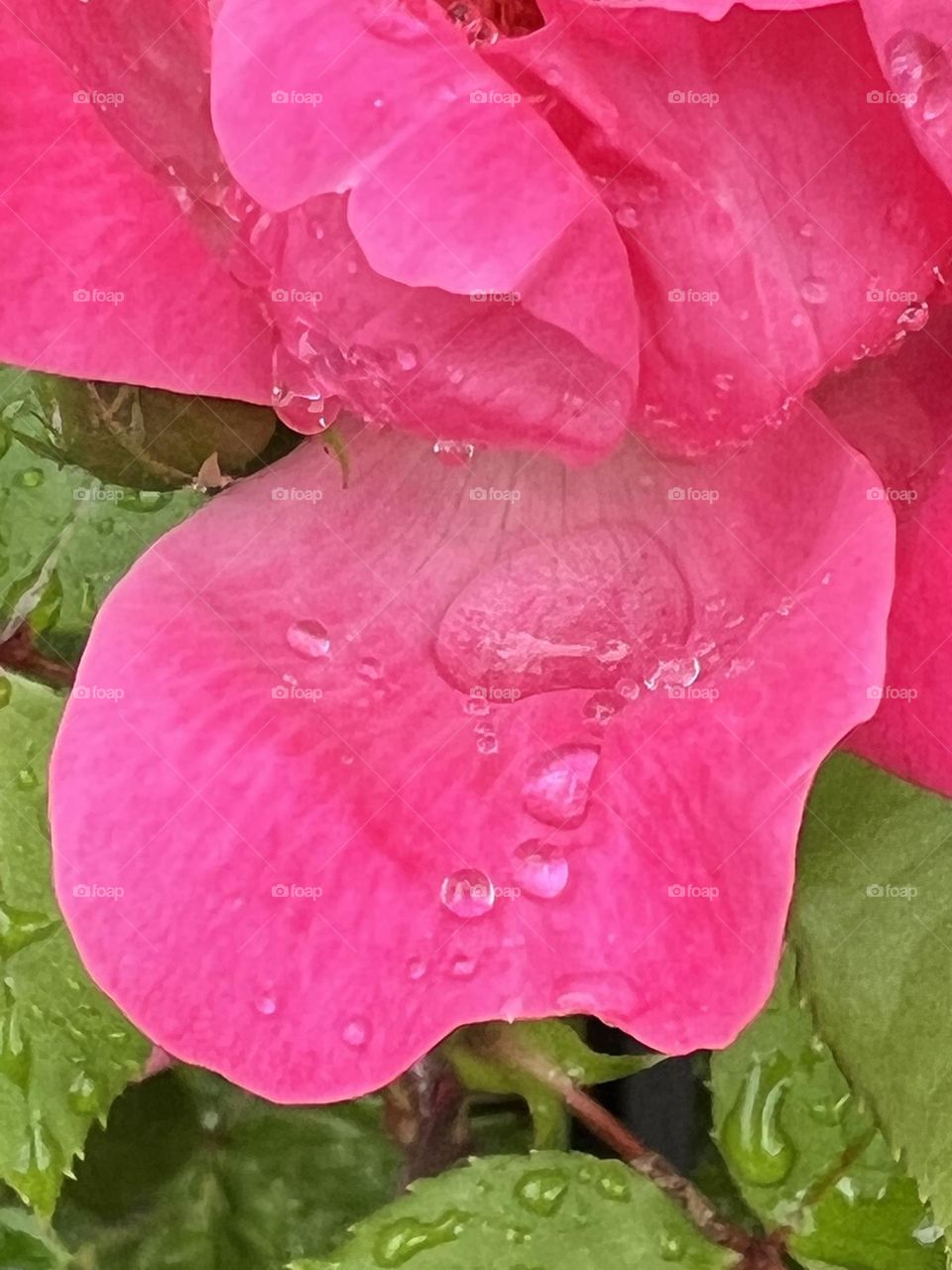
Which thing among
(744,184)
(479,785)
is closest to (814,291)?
(744,184)

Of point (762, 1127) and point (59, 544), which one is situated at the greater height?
point (59, 544)

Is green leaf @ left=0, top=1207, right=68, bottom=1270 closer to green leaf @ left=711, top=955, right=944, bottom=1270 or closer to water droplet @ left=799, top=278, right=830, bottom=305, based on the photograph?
green leaf @ left=711, top=955, right=944, bottom=1270

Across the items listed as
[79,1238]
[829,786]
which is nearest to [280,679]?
[829,786]

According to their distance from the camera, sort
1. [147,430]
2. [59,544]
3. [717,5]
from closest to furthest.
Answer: [717,5], [147,430], [59,544]

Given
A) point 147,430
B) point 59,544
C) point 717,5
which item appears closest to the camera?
point 717,5

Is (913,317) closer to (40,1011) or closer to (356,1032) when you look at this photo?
(356,1032)

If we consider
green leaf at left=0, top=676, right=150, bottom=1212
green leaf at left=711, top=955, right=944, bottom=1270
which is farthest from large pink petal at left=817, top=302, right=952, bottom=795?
green leaf at left=0, top=676, right=150, bottom=1212

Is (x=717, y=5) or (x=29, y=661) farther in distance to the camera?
(x=29, y=661)
